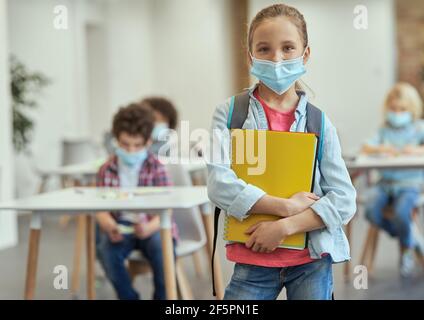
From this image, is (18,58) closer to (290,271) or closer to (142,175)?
(142,175)

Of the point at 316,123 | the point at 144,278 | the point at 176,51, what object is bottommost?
the point at 144,278

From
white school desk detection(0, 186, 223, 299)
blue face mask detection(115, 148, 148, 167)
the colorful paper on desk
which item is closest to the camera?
white school desk detection(0, 186, 223, 299)

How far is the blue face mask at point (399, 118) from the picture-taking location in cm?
450

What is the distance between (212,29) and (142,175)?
6500 millimetres

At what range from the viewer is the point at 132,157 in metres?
3.36

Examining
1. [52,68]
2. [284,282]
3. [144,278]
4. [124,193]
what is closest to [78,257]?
[144,278]

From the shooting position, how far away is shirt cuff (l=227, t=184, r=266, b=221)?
1.67 metres

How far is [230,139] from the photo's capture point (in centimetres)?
171

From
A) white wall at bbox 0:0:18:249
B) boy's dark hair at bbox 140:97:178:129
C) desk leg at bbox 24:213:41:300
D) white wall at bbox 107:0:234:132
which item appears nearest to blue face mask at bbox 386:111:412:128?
boy's dark hair at bbox 140:97:178:129

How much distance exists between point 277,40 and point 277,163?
26 cm

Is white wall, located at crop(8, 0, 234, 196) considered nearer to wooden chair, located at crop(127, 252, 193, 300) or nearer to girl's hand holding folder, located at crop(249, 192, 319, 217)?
wooden chair, located at crop(127, 252, 193, 300)

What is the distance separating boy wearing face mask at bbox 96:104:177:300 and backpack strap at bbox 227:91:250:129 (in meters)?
1.58

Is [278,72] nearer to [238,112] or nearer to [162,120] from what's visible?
[238,112]
